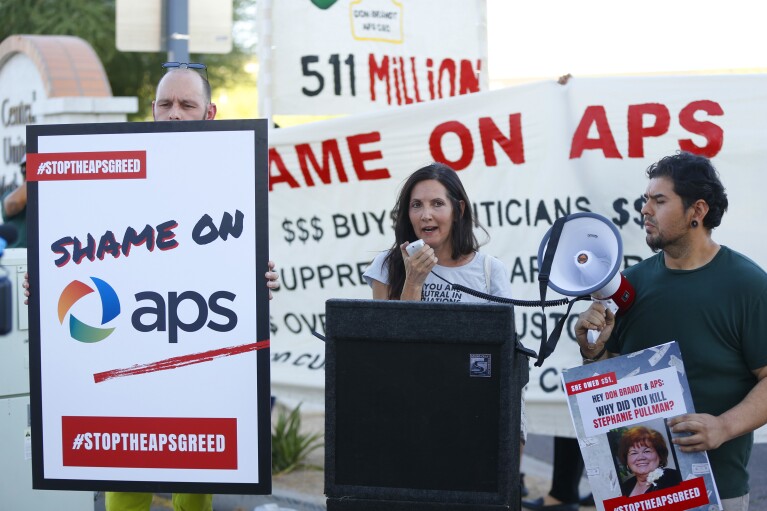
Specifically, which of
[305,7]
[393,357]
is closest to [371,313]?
[393,357]

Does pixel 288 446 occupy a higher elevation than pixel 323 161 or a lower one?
lower

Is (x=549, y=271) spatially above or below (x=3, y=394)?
above

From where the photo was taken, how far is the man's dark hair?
3.35 meters

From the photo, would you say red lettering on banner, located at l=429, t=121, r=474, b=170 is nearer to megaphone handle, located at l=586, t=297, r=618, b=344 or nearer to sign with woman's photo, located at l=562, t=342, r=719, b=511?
megaphone handle, located at l=586, t=297, r=618, b=344

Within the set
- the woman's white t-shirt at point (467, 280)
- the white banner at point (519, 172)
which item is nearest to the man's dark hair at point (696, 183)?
the woman's white t-shirt at point (467, 280)

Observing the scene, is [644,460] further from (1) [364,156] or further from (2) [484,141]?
(1) [364,156]

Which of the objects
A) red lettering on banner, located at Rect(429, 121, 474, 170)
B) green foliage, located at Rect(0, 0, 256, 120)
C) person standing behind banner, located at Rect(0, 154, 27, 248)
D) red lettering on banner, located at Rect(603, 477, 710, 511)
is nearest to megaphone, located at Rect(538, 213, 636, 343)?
red lettering on banner, located at Rect(603, 477, 710, 511)

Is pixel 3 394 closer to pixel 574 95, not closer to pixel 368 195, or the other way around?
pixel 368 195

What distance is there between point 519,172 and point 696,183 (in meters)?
2.34

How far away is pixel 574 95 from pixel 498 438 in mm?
2779

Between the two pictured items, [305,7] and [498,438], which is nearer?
[498,438]

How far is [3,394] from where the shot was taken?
527cm

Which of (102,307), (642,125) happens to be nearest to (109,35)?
(642,125)

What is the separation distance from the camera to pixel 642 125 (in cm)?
547
